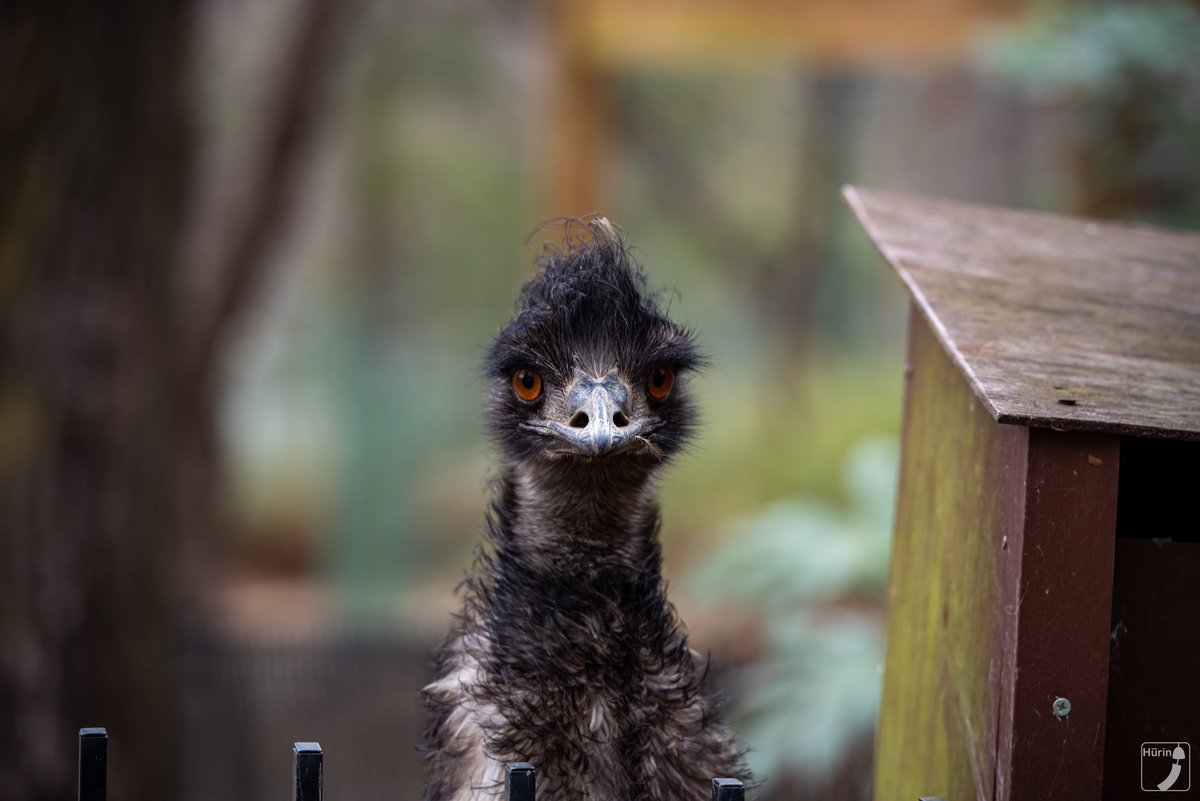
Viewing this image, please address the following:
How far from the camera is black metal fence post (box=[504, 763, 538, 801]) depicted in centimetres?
200

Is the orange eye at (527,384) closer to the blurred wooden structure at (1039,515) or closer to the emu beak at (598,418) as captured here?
the emu beak at (598,418)

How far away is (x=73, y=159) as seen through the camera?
200 inches

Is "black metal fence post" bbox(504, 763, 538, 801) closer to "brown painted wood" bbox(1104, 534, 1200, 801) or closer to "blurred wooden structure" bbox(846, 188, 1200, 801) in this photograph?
"blurred wooden structure" bbox(846, 188, 1200, 801)

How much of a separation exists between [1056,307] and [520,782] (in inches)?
48.1

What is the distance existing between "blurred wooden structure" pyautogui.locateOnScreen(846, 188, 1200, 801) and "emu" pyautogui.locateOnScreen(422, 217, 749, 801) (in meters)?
0.41

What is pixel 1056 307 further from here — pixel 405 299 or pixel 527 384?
pixel 405 299

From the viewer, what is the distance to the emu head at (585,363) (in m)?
2.27

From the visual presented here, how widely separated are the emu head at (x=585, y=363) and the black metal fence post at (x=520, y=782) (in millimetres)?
466

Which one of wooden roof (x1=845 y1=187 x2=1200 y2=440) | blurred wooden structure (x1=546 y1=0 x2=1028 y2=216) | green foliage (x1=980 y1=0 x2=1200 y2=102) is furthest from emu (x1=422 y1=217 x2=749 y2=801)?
blurred wooden structure (x1=546 y1=0 x2=1028 y2=216)

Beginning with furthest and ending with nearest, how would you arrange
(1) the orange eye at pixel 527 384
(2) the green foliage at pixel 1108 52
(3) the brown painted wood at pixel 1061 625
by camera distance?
(2) the green foliage at pixel 1108 52, (1) the orange eye at pixel 527 384, (3) the brown painted wood at pixel 1061 625

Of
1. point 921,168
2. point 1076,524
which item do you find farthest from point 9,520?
point 921,168

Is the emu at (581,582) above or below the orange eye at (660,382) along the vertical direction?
below

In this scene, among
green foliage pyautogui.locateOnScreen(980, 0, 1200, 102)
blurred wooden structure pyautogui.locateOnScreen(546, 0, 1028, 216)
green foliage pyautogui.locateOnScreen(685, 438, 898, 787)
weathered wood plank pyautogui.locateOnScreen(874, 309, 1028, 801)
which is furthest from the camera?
blurred wooden structure pyautogui.locateOnScreen(546, 0, 1028, 216)

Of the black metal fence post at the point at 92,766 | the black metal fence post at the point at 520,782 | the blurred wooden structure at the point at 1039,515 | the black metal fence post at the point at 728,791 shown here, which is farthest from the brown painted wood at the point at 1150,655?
the black metal fence post at the point at 92,766
